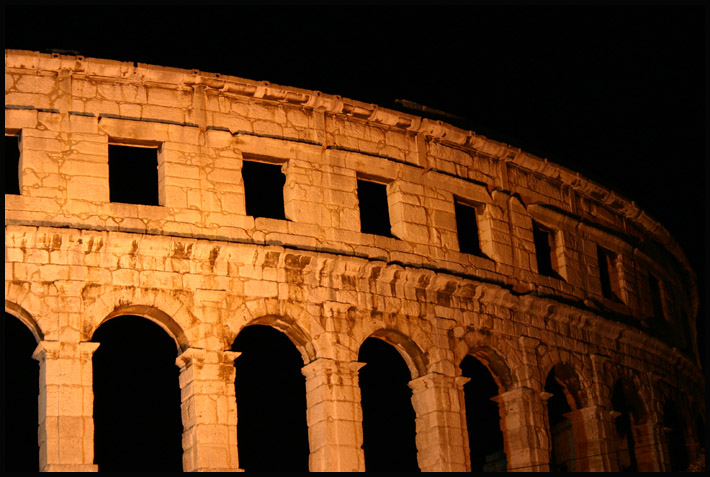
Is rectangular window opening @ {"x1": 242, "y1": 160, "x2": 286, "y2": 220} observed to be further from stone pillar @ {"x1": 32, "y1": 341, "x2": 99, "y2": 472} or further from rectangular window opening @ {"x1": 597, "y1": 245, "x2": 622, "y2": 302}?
stone pillar @ {"x1": 32, "y1": 341, "x2": 99, "y2": 472}

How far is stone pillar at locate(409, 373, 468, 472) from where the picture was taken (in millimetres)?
24234

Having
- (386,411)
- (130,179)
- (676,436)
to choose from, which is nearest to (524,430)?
(386,411)

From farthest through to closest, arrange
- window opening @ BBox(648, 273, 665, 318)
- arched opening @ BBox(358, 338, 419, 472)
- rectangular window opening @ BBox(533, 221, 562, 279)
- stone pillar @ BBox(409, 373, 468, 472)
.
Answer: window opening @ BBox(648, 273, 665, 318) < arched opening @ BBox(358, 338, 419, 472) < rectangular window opening @ BBox(533, 221, 562, 279) < stone pillar @ BBox(409, 373, 468, 472)

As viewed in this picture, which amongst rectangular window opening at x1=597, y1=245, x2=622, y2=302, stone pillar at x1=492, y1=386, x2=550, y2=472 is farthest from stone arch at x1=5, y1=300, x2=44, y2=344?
rectangular window opening at x1=597, y1=245, x2=622, y2=302

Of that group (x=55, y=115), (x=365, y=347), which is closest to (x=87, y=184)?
(x=55, y=115)

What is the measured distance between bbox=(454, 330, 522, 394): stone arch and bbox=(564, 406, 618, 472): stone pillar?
234cm

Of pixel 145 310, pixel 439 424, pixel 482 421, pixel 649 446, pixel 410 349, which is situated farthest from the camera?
pixel 482 421

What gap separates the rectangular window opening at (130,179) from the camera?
96.4ft

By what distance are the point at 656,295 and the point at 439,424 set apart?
10626 millimetres

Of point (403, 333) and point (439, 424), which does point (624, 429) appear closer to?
point (439, 424)

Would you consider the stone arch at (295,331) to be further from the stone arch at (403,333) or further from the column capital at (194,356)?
the column capital at (194,356)

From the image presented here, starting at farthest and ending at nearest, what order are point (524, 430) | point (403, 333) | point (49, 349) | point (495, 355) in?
point (495, 355)
point (524, 430)
point (403, 333)
point (49, 349)

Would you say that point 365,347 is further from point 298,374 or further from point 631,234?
point 631,234

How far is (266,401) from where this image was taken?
30094 mm
